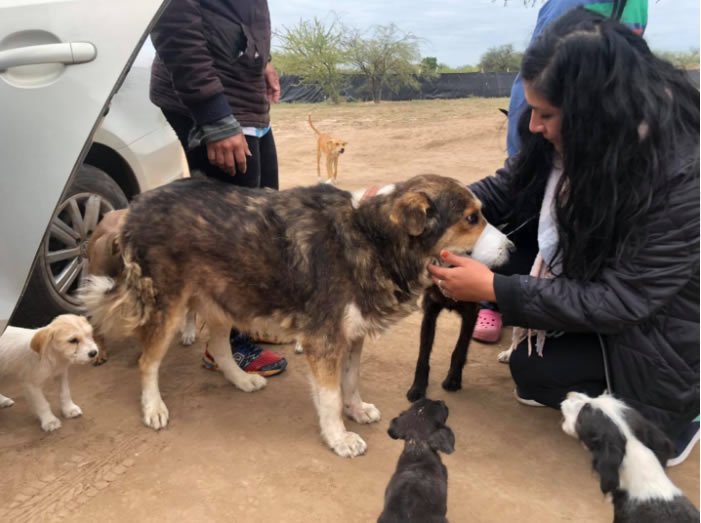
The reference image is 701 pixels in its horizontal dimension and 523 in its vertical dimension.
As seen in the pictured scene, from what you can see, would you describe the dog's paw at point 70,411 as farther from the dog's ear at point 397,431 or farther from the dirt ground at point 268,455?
the dog's ear at point 397,431

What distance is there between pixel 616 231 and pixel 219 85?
2187 millimetres

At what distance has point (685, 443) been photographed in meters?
2.97

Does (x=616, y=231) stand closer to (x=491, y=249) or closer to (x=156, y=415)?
(x=491, y=249)

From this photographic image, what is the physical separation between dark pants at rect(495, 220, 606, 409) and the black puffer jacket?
0.15 metres

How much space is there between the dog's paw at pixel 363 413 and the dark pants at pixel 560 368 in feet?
2.74

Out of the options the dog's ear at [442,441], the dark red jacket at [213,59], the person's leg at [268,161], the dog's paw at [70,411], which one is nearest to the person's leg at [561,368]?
the dog's ear at [442,441]

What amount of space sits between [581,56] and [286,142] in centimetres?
1531

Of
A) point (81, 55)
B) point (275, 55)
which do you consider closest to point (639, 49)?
point (81, 55)

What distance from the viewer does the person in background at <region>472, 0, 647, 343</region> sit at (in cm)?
344

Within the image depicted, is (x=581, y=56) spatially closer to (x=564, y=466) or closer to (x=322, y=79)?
(x=564, y=466)

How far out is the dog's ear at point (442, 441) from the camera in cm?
248

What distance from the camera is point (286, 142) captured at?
56.7ft

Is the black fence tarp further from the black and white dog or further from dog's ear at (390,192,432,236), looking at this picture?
the black and white dog

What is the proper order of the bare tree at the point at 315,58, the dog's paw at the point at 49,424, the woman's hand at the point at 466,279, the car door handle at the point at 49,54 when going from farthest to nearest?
the bare tree at the point at 315,58, the dog's paw at the point at 49,424, the woman's hand at the point at 466,279, the car door handle at the point at 49,54
